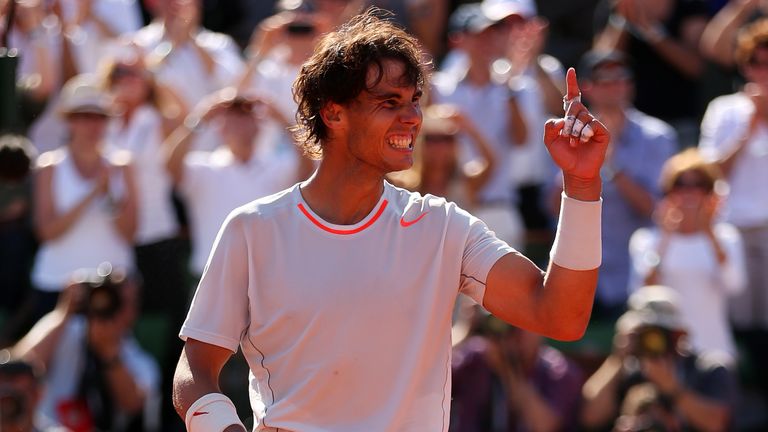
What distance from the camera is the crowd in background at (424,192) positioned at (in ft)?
22.5

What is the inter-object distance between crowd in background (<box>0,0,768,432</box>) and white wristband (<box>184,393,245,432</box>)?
11.8 feet

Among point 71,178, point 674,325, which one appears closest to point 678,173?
point 674,325

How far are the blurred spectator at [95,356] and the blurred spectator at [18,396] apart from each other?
1.74ft

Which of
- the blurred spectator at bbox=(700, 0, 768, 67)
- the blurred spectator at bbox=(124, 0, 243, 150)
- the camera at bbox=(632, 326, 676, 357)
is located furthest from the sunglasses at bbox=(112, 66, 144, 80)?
the blurred spectator at bbox=(700, 0, 768, 67)

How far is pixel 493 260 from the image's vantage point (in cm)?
330

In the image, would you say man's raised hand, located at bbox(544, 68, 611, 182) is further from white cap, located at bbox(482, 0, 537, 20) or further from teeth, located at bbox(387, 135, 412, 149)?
white cap, located at bbox(482, 0, 537, 20)

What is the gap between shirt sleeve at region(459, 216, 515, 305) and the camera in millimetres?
3304

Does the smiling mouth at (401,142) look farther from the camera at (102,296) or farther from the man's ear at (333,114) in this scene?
the camera at (102,296)

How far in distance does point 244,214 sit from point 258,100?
4.46m

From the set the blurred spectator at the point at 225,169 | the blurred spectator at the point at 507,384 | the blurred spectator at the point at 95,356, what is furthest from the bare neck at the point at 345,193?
the blurred spectator at the point at 225,169

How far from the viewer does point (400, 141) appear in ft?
10.8

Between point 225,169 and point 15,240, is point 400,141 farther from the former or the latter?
point 15,240

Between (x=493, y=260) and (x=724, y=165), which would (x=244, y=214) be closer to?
(x=493, y=260)

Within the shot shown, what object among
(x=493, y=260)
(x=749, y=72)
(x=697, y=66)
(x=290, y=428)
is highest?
(x=493, y=260)
